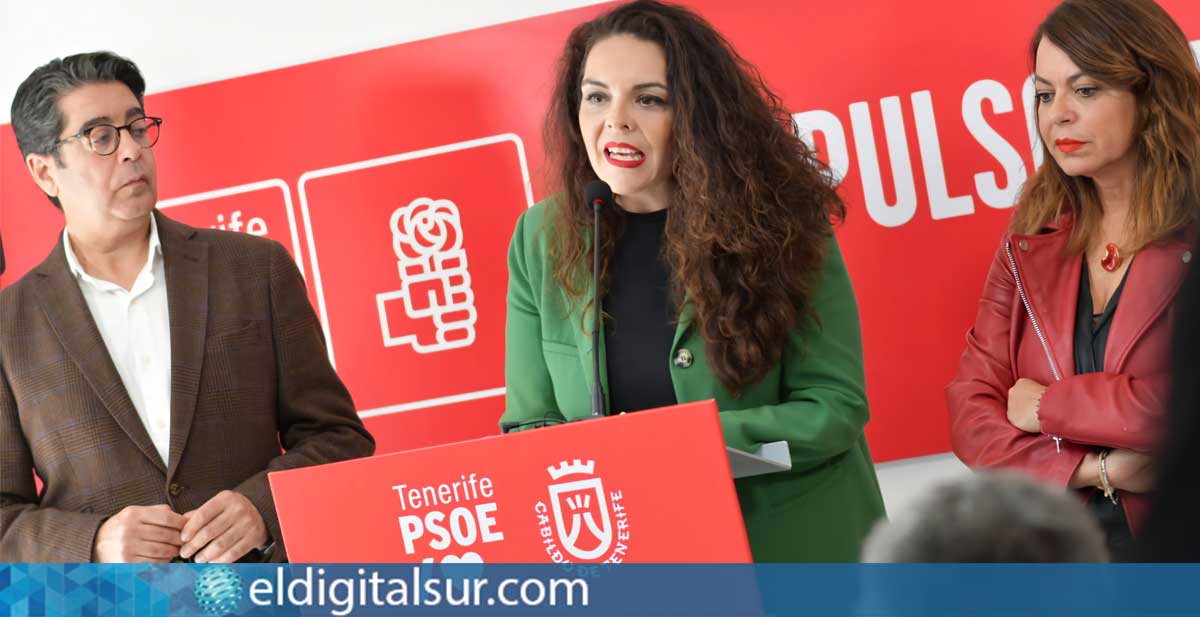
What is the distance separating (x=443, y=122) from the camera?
3.44 meters

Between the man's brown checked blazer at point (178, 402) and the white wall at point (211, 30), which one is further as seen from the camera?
the white wall at point (211, 30)

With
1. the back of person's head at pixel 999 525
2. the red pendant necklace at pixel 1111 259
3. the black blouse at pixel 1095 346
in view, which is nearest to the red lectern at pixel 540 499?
the back of person's head at pixel 999 525

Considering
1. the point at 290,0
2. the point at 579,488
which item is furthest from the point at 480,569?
the point at 290,0

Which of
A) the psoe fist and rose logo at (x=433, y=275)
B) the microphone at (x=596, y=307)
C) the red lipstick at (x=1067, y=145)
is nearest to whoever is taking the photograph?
the microphone at (x=596, y=307)

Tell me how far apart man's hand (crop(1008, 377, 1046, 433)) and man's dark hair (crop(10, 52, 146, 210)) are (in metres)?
2.06

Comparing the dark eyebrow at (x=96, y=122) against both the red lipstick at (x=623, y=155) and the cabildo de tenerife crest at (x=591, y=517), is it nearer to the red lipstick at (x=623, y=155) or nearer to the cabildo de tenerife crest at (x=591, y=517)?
the red lipstick at (x=623, y=155)

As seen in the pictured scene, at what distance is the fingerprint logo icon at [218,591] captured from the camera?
85.7 inches

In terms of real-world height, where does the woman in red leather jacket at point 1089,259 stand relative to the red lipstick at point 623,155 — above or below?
below

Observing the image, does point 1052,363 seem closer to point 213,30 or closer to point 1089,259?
point 1089,259

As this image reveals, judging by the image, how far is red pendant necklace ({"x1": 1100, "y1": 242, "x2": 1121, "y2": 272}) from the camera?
244 centimetres

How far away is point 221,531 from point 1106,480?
5.45ft

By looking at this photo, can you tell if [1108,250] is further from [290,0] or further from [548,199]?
[290,0]

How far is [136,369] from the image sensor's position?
8.89ft

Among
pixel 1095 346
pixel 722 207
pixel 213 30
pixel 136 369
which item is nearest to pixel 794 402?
pixel 722 207
